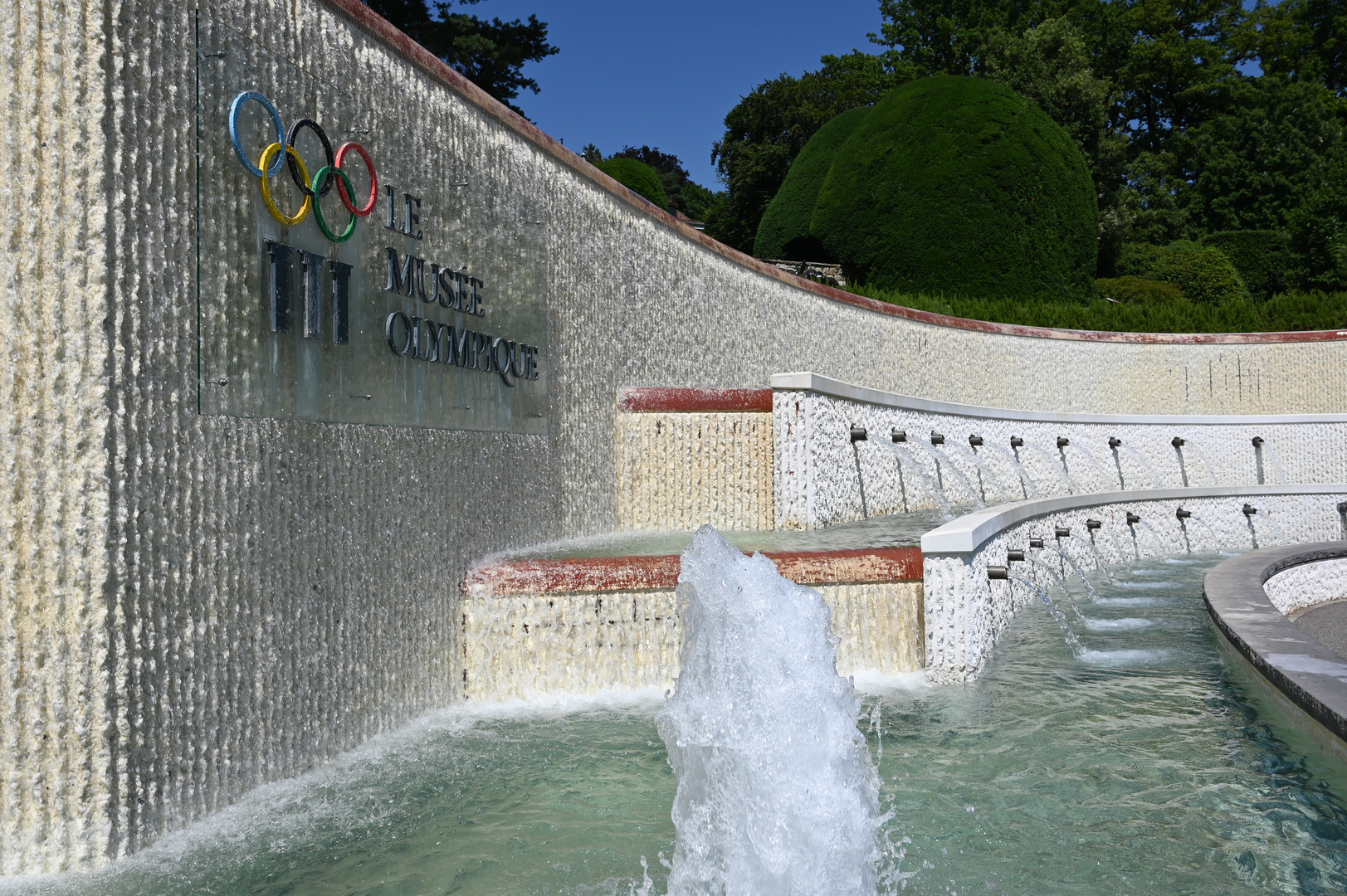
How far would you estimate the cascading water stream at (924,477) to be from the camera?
30.7 feet

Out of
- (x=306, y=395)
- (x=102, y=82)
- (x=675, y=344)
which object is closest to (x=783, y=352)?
(x=675, y=344)

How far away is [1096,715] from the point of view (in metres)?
4.59

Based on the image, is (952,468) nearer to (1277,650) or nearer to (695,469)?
(695,469)

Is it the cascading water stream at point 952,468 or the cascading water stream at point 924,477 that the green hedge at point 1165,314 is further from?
the cascading water stream at point 924,477

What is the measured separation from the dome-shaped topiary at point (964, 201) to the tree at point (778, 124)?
16.8 meters

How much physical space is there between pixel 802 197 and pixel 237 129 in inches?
783

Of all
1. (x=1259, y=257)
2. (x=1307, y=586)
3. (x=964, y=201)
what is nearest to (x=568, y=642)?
(x=1307, y=586)

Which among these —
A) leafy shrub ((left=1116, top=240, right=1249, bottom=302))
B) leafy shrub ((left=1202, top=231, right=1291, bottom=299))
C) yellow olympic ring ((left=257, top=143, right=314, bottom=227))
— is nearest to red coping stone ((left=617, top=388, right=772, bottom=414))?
yellow olympic ring ((left=257, top=143, right=314, bottom=227))

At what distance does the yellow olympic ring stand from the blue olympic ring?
3 cm

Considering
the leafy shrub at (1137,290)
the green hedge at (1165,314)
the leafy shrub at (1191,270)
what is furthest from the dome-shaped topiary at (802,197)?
the leafy shrub at (1191,270)

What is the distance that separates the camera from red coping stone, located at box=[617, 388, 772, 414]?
25.1 ft

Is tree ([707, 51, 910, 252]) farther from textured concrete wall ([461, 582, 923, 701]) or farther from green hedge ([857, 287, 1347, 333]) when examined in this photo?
textured concrete wall ([461, 582, 923, 701])

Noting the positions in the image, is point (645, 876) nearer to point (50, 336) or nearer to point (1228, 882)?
point (1228, 882)

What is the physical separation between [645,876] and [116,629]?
182 centimetres
